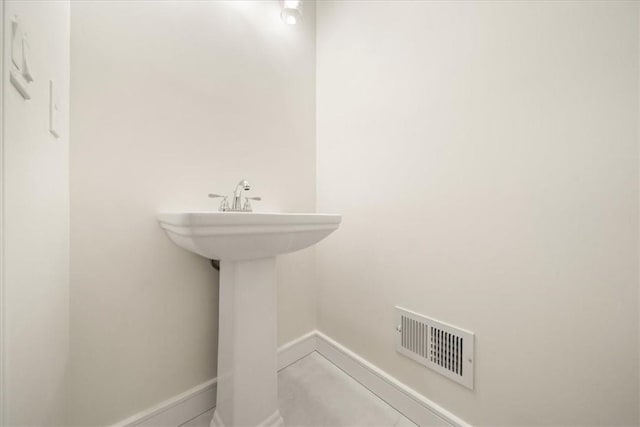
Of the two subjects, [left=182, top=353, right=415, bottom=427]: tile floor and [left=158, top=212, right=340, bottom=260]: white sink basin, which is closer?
[left=158, top=212, right=340, bottom=260]: white sink basin

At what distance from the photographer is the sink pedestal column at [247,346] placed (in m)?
0.80

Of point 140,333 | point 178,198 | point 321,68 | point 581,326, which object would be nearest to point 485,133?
point 581,326


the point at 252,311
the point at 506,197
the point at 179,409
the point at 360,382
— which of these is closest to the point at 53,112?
the point at 252,311

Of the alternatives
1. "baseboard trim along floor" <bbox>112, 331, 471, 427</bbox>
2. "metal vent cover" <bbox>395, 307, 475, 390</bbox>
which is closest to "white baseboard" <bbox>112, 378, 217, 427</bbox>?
"baseboard trim along floor" <bbox>112, 331, 471, 427</bbox>

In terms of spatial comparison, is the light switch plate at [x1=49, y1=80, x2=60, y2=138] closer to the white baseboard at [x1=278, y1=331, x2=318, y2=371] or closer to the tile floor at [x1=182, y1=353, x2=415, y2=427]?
the tile floor at [x1=182, y1=353, x2=415, y2=427]

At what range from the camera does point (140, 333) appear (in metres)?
0.86

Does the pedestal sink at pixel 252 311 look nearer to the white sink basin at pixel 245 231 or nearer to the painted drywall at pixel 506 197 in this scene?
the white sink basin at pixel 245 231

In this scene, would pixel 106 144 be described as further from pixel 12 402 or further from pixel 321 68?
pixel 321 68

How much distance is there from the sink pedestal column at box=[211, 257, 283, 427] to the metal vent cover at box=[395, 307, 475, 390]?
53 centimetres

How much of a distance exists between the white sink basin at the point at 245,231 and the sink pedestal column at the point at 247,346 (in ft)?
0.34

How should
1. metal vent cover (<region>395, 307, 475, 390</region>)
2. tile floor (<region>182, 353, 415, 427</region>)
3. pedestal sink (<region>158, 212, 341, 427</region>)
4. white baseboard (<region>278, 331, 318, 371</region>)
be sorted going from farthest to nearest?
white baseboard (<region>278, 331, 318, 371</region>) → tile floor (<region>182, 353, 415, 427</region>) → metal vent cover (<region>395, 307, 475, 390</region>) → pedestal sink (<region>158, 212, 341, 427</region>)

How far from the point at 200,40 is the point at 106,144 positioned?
572 mm

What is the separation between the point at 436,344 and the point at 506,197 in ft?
1.88

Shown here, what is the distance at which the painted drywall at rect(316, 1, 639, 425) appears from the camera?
595mm
